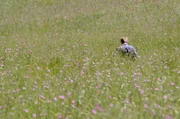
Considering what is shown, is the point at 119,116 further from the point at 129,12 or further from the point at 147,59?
the point at 129,12

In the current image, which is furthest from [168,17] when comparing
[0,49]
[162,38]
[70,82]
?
[70,82]

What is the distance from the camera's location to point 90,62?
6.86 metres

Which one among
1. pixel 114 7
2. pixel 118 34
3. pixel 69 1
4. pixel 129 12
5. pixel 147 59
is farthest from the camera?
Answer: pixel 69 1

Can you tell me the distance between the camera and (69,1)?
2131 centimetres

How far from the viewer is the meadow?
338 centimetres

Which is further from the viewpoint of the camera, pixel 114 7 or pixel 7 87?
pixel 114 7

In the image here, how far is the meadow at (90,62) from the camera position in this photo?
3.38m

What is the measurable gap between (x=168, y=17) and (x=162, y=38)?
401cm

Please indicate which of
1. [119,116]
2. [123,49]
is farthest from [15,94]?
[123,49]

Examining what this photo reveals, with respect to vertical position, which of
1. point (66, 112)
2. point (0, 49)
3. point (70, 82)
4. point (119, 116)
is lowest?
point (0, 49)

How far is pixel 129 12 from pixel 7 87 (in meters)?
12.3

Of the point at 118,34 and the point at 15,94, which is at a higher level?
the point at 15,94

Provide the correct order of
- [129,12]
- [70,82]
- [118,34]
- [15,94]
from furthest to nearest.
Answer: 1. [129,12]
2. [118,34]
3. [70,82]
4. [15,94]

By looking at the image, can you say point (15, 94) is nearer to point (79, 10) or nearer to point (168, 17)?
point (168, 17)
